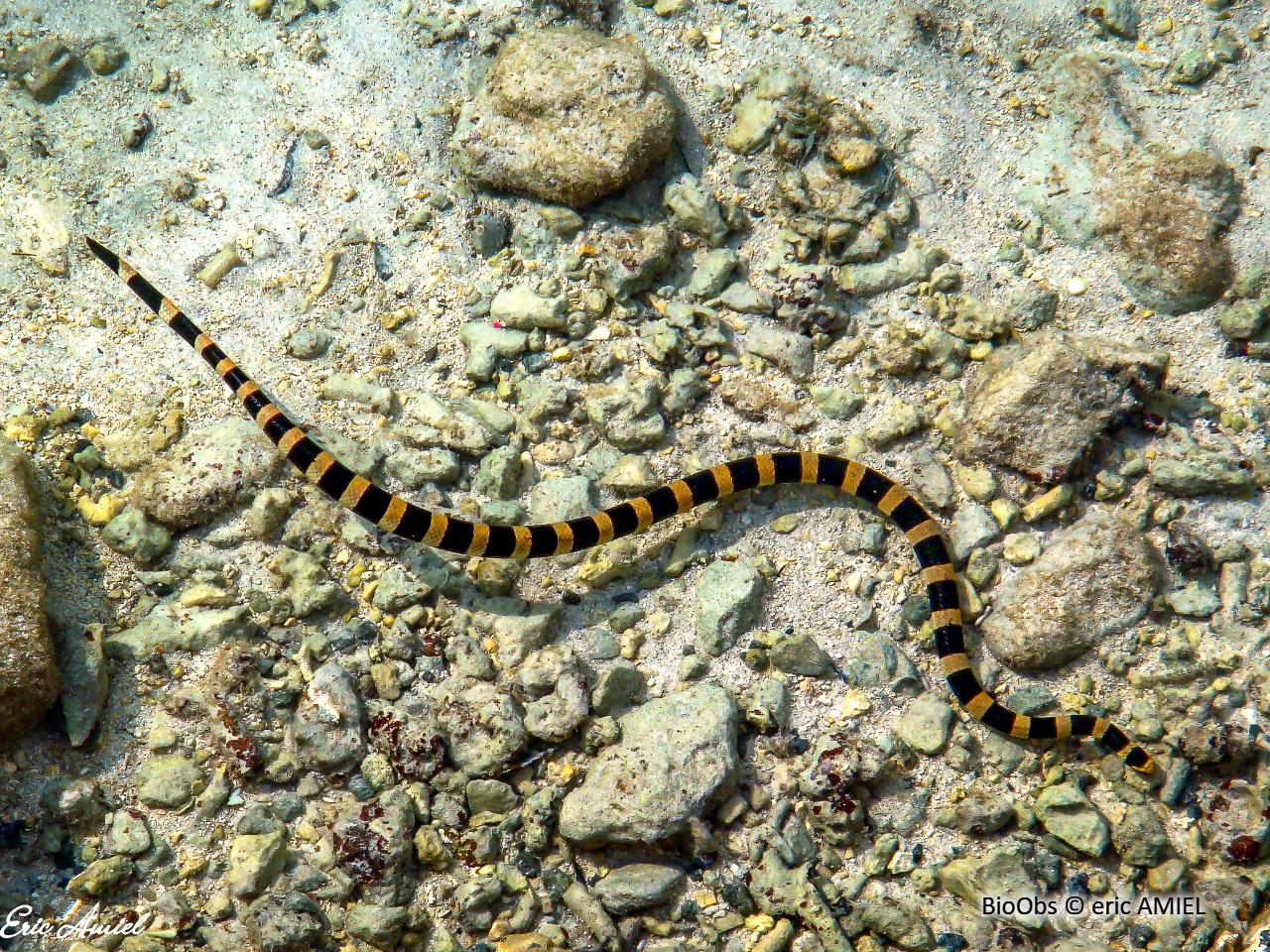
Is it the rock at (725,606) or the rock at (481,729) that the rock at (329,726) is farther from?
the rock at (725,606)

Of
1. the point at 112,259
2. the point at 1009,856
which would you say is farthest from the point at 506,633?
the point at 112,259

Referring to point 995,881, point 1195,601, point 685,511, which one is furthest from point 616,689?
point 1195,601

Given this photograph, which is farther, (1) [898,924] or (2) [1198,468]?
(2) [1198,468]

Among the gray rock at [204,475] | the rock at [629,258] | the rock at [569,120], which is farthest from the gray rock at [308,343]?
the rock at [629,258]

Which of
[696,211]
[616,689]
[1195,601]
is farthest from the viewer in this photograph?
[696,211]

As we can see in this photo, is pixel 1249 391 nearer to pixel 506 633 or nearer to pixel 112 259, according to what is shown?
pixel 506 633

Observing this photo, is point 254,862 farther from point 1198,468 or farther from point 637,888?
point 1198,468

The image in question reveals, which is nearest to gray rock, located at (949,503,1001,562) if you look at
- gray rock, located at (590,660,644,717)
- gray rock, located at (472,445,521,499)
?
gray rock, located at (590,660,644,717)
